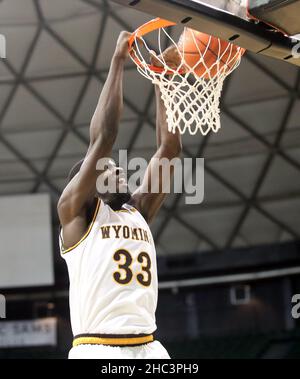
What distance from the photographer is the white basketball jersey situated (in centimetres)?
317

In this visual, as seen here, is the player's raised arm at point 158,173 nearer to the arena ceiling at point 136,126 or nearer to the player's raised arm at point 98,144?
the player's raised arm at point 98,144

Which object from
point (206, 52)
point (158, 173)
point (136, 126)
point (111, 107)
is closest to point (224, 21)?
point (206, 52)

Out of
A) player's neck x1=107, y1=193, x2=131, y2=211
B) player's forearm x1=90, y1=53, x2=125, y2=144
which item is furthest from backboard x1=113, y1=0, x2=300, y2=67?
player's neck x1=107, y1=193, x2=131, y2=211

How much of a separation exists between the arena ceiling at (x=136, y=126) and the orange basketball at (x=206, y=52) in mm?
5779

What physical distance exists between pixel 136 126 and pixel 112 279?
6435mm

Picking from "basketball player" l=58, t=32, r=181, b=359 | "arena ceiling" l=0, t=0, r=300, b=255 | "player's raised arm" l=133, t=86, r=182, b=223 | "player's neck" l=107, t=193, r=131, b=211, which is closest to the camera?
"basketball player" l=58, t=32, r=181, b=359

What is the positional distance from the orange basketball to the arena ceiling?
19.0ft

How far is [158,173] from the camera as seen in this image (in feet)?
12.0

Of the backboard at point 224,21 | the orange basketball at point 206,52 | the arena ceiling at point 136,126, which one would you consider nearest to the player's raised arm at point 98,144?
the orange basketball at point 206,52

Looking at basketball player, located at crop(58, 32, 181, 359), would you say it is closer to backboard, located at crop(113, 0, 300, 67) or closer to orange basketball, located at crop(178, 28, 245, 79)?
orange basketball, located at crop(178, 28, 245, 79)

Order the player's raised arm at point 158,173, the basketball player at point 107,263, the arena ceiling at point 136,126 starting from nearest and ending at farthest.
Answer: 1. the basketball player at point 107,263
2. the player's raised arm at point 158,173
3. the arena ceiling at point 136,126

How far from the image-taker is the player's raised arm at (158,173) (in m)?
3.59

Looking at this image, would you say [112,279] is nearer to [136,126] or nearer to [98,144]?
[98,144]

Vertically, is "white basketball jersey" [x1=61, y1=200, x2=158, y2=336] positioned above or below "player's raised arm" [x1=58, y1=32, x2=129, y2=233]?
below
